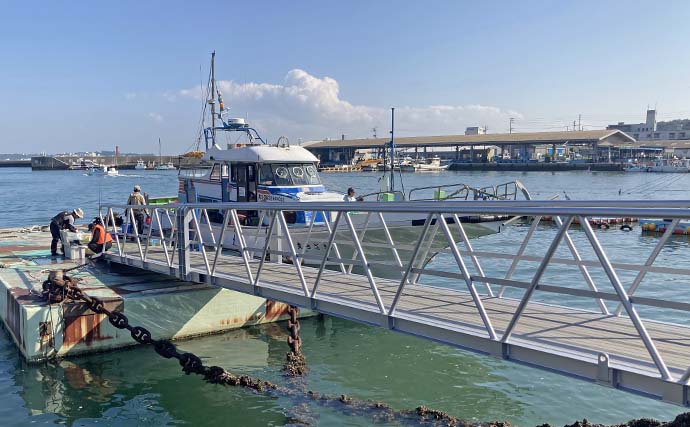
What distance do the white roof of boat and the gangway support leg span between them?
631 centimetres

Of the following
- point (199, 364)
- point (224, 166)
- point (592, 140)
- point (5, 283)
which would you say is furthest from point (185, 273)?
point (592, 140)

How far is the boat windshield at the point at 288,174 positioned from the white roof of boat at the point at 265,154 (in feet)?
0.84

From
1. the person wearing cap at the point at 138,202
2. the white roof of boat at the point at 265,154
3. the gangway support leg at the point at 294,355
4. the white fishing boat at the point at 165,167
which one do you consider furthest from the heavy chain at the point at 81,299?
the white fishing boat at the point at 165,167

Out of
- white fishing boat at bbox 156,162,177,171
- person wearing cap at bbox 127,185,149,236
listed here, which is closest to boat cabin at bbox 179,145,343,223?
person wearing cap at bbox 127,185,149,236

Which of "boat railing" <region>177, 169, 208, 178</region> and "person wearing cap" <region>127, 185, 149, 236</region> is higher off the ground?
"boat railing" <region>177, 169, 208, 178</region>

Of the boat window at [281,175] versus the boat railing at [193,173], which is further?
the boat railing at [193,173]

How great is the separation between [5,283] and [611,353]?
12.6 m

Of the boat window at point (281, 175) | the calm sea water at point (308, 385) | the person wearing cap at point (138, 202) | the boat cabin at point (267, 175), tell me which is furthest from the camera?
the person wearing cap at point (138, 202)

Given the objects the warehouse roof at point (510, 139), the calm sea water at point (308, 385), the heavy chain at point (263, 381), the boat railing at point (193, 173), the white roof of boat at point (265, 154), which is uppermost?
the warehouse roof at point (510, 139)

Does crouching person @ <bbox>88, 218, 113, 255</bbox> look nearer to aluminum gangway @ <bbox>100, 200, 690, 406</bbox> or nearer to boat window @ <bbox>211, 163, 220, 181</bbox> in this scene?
aluminum gangway @ <bbox>100, 200, 690, 406</bbox>

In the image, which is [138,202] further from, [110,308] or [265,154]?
[110,308]

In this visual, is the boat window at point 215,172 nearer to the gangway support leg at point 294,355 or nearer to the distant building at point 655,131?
the gangway support leg at point 294,355

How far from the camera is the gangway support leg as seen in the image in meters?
11.0

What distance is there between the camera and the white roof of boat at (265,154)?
16781mm
